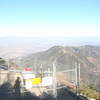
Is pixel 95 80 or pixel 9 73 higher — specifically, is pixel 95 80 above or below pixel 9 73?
below

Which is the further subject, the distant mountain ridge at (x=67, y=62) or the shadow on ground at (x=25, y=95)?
the distant mountain ridge at (x=67, y=62)

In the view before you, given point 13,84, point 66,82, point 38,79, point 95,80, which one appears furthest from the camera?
point 95,80

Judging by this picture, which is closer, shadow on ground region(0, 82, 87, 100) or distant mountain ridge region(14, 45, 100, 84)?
shadow on ground region(0, 82, 87, 100)

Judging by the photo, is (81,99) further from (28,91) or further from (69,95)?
(28,91)

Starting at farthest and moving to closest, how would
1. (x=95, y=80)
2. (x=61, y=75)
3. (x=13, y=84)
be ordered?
(x=95, y=80) < (x=61, y=75) < (x=13, y=84)

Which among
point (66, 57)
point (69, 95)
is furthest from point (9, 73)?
point (66, 57)

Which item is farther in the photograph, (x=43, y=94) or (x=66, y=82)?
(x=66, y=82)

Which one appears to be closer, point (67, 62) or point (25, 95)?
point (25, 95)

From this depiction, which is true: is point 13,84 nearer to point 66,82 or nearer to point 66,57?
point 66,82

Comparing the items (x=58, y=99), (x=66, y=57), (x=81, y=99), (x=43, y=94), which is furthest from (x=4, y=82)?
(x=66, y=57)
